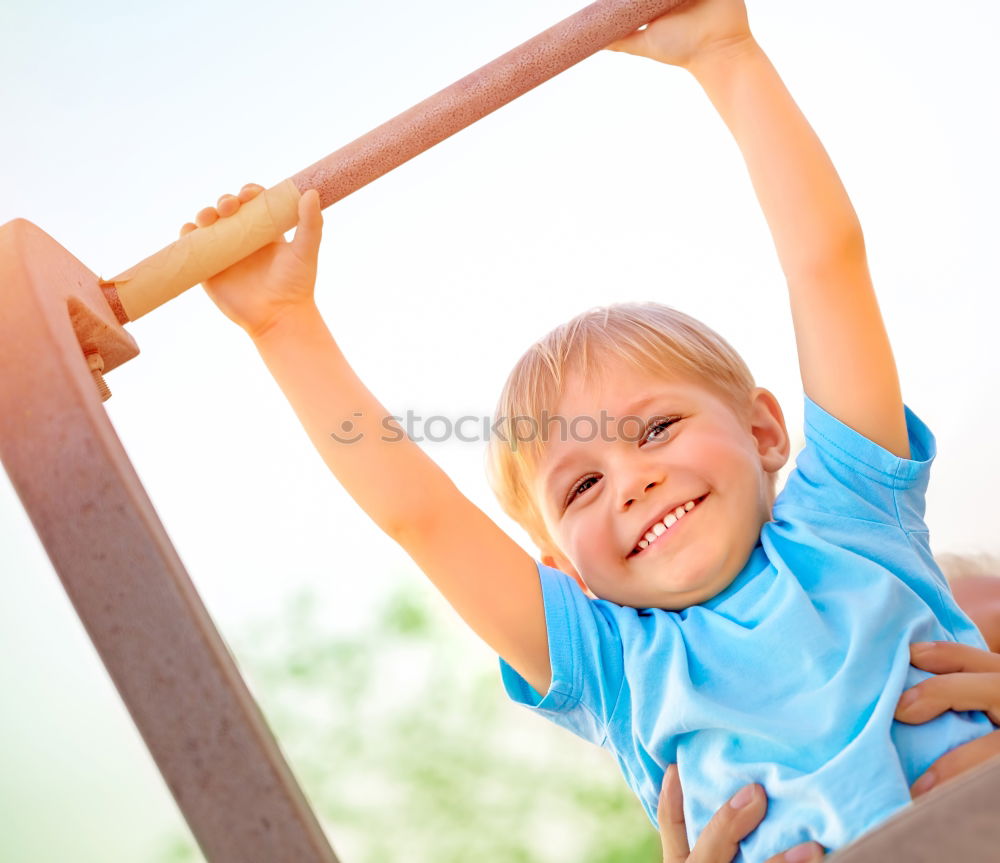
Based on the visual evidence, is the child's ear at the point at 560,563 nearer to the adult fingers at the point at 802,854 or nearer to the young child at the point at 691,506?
the young child at the point at 691,506

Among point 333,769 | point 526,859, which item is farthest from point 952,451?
point 333,769

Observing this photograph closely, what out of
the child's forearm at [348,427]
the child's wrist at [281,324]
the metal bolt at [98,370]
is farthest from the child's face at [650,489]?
the metal bolt at [98,370]

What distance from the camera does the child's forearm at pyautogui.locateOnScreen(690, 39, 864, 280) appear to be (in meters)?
0.84

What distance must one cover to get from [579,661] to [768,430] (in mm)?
286

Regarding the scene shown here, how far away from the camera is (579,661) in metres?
0.81

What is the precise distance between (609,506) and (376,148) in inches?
13.0

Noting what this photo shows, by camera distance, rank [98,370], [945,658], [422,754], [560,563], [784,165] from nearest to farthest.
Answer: [98,370] < [945,658] < [784,165] < [560,563] < [422,754]

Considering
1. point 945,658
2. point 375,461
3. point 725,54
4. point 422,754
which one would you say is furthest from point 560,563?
point 422,754

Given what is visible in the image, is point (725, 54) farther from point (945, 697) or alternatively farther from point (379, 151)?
point (945, 697)

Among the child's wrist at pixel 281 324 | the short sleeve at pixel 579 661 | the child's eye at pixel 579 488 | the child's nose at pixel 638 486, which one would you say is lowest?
the short sleeve at pixel 579 661

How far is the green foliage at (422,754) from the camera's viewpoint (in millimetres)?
2393

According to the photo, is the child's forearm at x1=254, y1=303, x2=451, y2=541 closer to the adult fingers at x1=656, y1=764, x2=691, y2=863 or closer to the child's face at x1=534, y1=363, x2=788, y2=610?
the child's face at x1=534, y1=363, x2=788, y2=610

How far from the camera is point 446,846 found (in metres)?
2.46

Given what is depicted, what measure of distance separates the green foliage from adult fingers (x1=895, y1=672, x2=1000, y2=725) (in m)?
1.80
